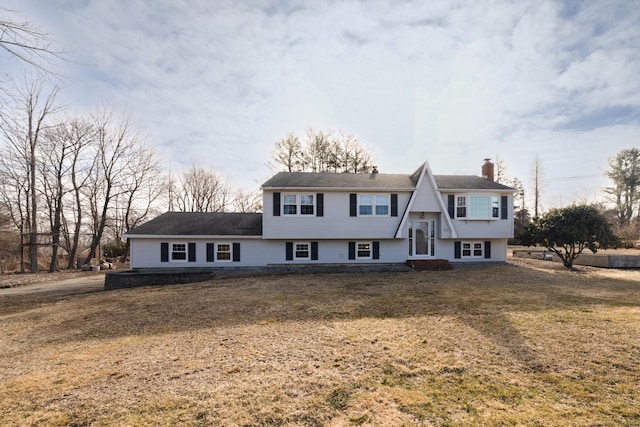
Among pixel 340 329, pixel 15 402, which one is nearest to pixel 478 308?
pixel 340 329

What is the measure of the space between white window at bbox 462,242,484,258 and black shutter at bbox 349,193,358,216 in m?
7.77

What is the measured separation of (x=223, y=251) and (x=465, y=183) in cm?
1665

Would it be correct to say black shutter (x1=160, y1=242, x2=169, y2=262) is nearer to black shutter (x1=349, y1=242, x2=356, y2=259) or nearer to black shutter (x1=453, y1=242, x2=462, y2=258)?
black shutter (x1=349, y1=242, x2=356, y2=259)

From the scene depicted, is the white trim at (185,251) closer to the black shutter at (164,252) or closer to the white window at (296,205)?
the black shutter at (164,252)

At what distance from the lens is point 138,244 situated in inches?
A: 653

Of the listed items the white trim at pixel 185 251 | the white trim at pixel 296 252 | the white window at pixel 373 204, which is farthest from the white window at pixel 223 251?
the white window at pixel 373 204

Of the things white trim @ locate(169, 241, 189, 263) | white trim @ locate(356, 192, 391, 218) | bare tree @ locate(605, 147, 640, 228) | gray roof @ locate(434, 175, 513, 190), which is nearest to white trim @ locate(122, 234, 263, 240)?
white trim @ locate(169, 241, 189, 263)

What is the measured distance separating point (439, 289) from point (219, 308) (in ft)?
28.3

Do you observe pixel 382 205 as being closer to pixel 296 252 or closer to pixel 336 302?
pixel 296 252

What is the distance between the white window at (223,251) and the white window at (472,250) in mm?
15446

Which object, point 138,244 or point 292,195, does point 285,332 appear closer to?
point 292,195

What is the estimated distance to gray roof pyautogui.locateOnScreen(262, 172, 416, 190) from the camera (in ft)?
55.7

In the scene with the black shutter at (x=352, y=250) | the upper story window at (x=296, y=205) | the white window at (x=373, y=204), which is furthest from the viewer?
the black shutter at (x=352, y=250)

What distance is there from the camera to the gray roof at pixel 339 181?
669 inches
